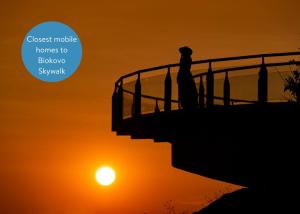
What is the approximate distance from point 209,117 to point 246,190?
11.7 feet

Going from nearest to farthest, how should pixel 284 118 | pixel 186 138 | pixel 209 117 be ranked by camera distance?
pixel 284 118 < pixel 209 117 < pixel 186 138

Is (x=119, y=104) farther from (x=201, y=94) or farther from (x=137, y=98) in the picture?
(x=201, y=94)

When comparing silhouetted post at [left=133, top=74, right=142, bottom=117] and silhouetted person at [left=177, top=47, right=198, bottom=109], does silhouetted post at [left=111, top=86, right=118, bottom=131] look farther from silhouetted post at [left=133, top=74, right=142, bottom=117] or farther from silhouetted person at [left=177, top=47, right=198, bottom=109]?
silhouetted person at [left=177, top=47, right=198, bottom=109]

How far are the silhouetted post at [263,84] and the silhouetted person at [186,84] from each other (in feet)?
6.91

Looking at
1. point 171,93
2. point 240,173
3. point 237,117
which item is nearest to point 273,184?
point 240,173

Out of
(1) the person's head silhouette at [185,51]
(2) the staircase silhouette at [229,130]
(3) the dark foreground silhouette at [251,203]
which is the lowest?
(3) the dark foreground silhouette at [251,203]

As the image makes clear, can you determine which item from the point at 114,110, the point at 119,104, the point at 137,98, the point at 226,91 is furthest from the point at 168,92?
the point at 114,110

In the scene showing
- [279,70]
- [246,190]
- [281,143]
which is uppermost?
[279,70]

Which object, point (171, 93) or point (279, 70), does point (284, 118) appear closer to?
point (279, 70)

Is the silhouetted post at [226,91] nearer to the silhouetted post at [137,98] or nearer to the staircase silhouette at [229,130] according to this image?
the staircase silhouette at [229,130]

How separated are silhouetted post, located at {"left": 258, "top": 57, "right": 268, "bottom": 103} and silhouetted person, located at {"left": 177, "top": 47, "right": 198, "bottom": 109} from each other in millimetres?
2106

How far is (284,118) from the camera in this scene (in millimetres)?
17719

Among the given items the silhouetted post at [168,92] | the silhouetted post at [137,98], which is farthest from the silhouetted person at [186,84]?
the silhouetted post at [137,98]

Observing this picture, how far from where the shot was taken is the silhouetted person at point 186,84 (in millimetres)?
19703
